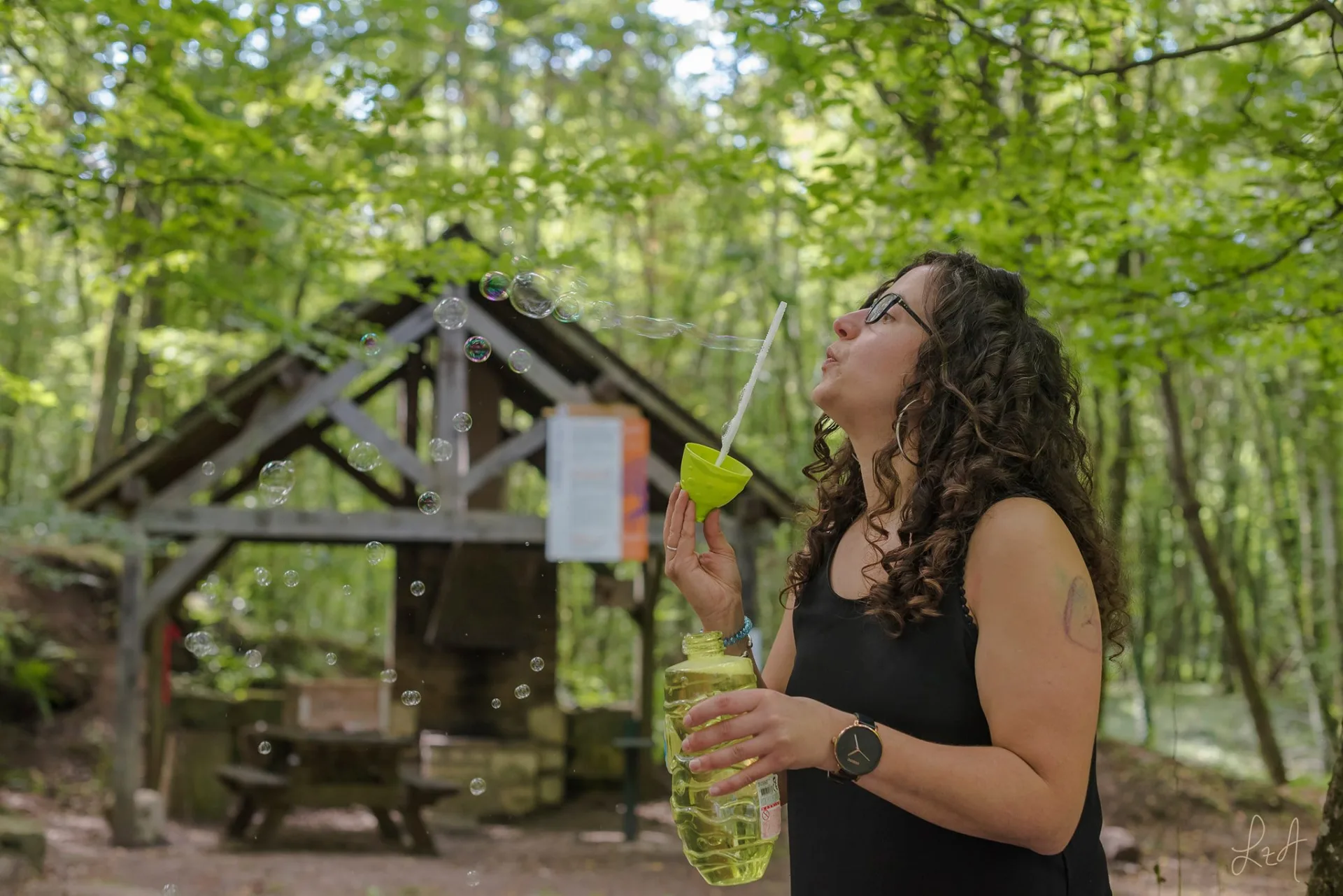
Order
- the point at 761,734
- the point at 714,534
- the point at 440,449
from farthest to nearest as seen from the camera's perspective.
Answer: the point at 440,449 < the point at 714,534 < the point at 761,734

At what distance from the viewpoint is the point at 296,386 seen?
34.6 ft

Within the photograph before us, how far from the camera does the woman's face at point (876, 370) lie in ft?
6.49

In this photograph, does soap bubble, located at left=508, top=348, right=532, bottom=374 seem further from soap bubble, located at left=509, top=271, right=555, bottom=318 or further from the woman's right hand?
the woman's right hand

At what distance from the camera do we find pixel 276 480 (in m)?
5.52

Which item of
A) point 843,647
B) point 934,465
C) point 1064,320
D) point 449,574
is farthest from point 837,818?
point 449,574

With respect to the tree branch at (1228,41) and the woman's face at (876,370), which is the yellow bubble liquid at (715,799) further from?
the tree branch at (1228,41)

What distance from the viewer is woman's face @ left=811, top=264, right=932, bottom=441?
6.49 feet

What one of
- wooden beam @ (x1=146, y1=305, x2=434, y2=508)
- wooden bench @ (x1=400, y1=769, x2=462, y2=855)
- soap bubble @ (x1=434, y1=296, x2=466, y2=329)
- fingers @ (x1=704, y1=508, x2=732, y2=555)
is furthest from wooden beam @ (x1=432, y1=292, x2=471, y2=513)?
fingers @ (x1=704, y1=508, x2=732, y2=555)

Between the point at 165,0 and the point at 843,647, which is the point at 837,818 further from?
the point at 165,0

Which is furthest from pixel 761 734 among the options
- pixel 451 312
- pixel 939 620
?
pixel 451 312

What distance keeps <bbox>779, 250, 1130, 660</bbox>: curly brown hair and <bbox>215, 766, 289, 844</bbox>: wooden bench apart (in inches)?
370

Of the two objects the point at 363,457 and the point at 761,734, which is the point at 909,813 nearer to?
the point at 761,734

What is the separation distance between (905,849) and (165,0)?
18.7ft

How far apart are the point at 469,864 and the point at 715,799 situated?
30.5 feet
